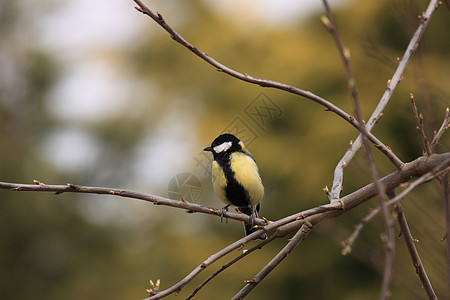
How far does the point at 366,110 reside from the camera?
25.0 ft

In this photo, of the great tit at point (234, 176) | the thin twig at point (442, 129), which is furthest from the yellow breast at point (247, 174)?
the thin twig at point (442, 129)

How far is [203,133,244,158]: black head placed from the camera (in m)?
3.67

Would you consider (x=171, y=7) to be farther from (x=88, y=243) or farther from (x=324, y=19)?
(x=324, y=19)

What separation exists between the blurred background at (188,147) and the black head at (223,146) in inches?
123

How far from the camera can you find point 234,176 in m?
3.55

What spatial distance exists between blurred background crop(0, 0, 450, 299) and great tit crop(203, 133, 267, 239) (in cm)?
311

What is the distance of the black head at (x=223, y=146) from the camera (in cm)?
367

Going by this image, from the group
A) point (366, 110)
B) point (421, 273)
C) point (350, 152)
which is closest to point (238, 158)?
point (350, 152)

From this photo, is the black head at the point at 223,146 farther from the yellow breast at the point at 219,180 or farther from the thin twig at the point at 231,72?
the thin twig at the point at 231,72

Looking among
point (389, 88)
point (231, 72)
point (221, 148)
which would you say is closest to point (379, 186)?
point (231, 72)

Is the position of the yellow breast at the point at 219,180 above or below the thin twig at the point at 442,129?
above

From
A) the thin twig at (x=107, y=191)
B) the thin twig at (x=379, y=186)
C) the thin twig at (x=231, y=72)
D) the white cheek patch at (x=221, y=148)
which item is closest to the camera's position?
the thin twig at (x=379, y=186)

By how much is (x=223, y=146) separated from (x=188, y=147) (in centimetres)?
646

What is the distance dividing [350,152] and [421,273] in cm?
67
